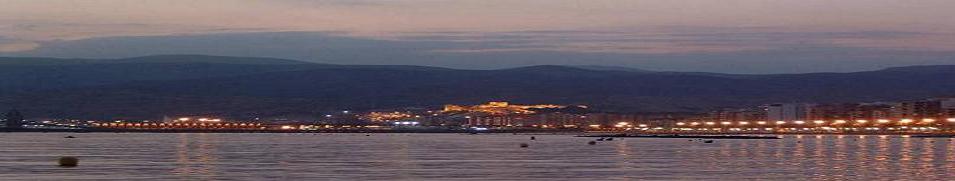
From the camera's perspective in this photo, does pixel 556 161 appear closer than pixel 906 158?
Yes

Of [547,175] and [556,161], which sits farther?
[556,161]

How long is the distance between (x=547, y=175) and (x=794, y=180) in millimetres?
8599

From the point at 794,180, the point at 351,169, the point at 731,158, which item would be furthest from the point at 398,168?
the point at 731,158

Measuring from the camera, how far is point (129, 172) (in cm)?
6166

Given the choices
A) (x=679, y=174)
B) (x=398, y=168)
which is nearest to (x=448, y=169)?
(x=398, y=168)

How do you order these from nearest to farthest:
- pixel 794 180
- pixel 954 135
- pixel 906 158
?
→ pixel 794 180 < pixel 906 158 < pixel 954 135

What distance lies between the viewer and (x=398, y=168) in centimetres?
6650

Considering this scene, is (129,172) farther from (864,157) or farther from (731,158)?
(864,157)

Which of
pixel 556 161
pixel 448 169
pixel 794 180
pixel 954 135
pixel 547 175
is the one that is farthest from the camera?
pixel 954 135

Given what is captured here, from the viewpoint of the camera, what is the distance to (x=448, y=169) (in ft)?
213

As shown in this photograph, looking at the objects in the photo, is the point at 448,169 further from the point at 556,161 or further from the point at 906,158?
the point at 906,158

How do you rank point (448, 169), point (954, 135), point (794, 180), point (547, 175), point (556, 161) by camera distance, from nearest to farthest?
point (794, 180)
point (547, 175)
point (448, 169)
point (556, 161)
point (954, 135)

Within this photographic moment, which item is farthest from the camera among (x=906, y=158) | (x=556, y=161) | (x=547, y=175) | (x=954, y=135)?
(x=954, y=135)

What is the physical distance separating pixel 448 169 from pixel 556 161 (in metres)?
12.2
